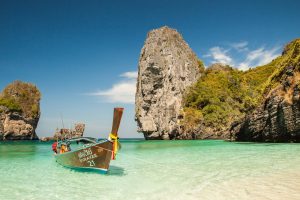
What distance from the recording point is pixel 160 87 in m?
68.8

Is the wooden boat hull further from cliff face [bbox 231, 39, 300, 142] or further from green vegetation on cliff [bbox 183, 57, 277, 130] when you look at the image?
green vegetation on cliff [bbox 183, 57, 277, 130]

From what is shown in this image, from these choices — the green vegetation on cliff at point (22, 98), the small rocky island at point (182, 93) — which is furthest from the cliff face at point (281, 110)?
the green vegetation on cliff at point (22, 98)

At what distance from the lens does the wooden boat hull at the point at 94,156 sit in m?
11.4

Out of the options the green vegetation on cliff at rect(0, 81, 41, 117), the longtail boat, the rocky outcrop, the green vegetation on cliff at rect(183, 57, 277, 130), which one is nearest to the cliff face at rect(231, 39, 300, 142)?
the longtail boat

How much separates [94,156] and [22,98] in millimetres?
93698

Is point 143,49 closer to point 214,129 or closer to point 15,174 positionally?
point 214,129

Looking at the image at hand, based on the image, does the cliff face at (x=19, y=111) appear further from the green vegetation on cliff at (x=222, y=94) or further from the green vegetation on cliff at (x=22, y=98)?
the green vegetation on cliff at (x=222, y=94)

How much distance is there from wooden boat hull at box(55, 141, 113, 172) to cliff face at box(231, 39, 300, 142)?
2215 cm

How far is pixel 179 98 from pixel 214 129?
1258cm

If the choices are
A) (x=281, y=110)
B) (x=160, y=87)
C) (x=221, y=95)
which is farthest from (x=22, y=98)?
(x=281, y=110)

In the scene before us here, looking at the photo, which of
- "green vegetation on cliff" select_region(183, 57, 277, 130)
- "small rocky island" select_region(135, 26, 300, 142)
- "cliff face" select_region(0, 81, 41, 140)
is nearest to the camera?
"green vegetation on cliff" select_region(183, 57, 277, 130)

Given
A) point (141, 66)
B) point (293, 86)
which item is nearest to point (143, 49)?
point (141, 66)

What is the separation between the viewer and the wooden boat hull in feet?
37.4

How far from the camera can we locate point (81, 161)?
12523mm
